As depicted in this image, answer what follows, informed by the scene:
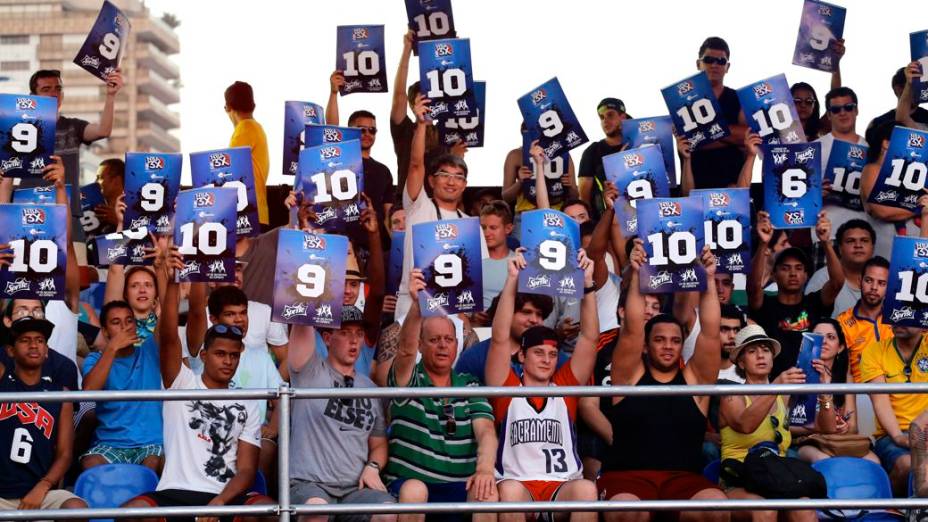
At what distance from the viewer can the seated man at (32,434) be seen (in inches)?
308

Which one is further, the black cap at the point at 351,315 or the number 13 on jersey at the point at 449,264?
the black cap at the point at 351,315

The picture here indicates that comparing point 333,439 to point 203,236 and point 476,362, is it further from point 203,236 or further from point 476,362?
point 203,236

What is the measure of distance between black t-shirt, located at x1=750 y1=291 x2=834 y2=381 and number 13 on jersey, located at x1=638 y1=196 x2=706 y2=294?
1.07 metres

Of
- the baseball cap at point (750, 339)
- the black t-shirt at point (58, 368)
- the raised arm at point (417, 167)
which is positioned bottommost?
the black t-shirt at point (58, 368)

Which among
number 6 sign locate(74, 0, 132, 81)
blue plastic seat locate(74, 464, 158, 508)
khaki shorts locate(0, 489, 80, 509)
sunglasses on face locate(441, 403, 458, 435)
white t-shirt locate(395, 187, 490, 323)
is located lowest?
khaki shorts locate(0, 489, 80, 509)

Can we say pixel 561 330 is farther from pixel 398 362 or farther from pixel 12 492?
pixel 12 492

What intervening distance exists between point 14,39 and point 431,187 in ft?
312

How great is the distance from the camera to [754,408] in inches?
320

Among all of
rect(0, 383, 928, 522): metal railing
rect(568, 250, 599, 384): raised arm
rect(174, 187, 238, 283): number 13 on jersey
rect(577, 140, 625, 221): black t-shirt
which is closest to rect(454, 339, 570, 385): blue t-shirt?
rect(568, 250, 599, 384): raised arm

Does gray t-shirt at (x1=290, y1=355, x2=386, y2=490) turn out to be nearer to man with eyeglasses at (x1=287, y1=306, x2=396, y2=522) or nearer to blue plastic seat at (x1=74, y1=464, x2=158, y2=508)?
man with eyeglasses at (x1=287, y1=306, x2=396, y2=522)

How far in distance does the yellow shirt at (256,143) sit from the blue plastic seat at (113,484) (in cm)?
305

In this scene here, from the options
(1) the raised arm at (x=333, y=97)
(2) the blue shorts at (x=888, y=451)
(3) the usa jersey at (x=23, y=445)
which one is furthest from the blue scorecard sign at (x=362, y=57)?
(2) the blue shorts at (x=888, y=451)

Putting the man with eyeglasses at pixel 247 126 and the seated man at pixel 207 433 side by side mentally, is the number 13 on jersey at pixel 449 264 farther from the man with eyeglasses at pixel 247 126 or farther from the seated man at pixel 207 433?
the man with eyeglasses at pixel 247 126

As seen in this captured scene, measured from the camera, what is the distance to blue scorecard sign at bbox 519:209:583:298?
798 cm
